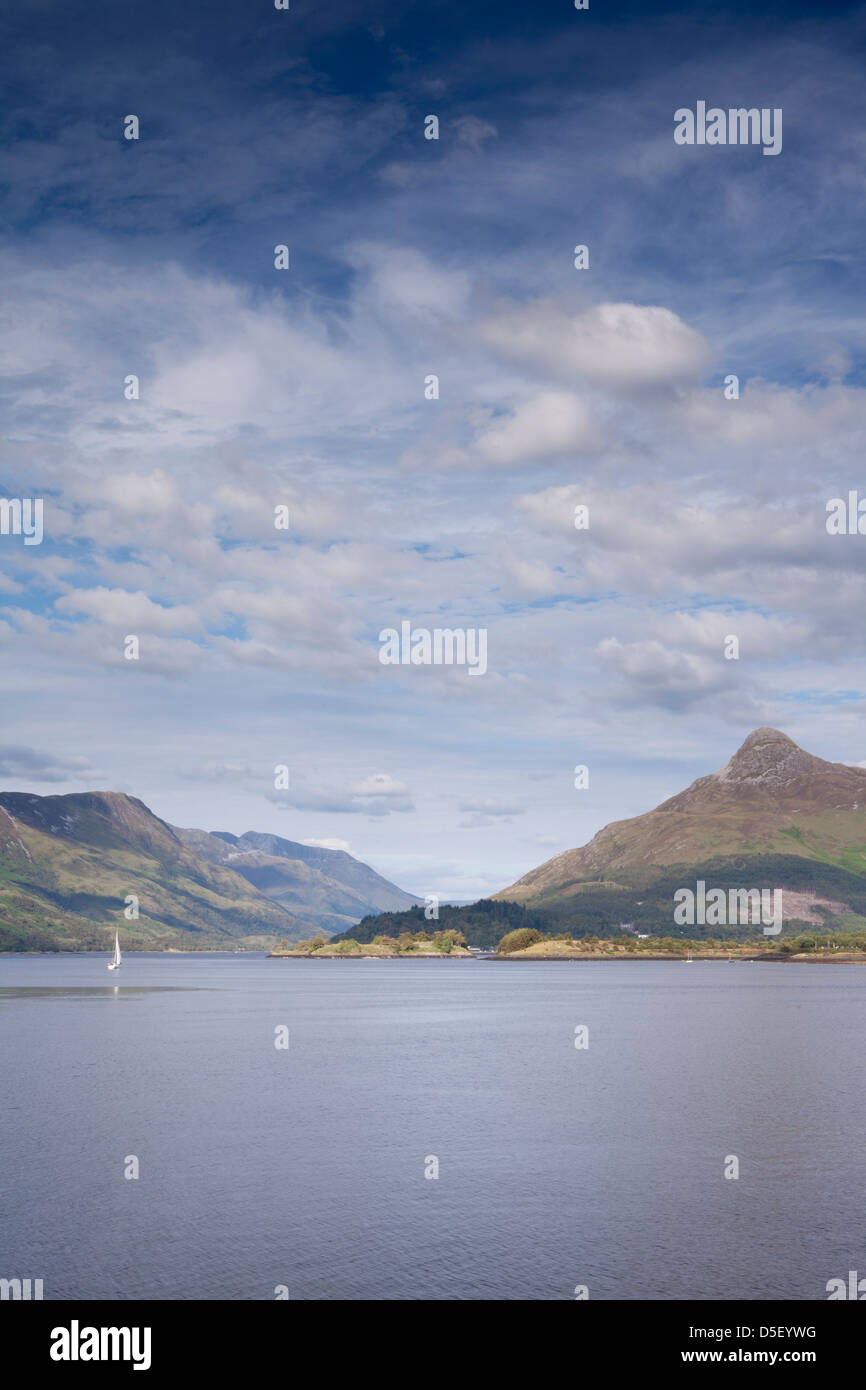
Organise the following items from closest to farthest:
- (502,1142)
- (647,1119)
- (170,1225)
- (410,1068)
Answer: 1. (170,1225)
2. (502,1142)
3. (647,1119)
4. (410,1068)

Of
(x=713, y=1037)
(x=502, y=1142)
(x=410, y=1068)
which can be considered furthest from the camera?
(x=713, y=1037)

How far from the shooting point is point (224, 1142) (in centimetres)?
6362

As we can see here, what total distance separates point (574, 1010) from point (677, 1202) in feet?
452

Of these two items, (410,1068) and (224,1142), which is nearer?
(224,1142)
